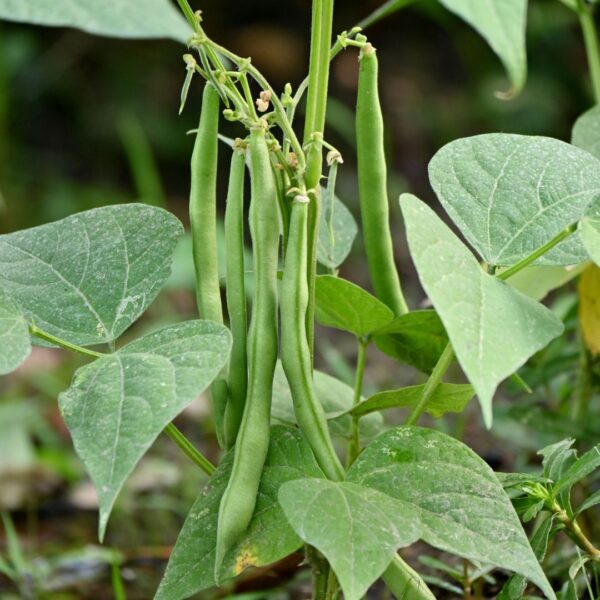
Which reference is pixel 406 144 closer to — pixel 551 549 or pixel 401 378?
pixel 401 378

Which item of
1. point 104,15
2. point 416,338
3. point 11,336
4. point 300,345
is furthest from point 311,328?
point 104,15

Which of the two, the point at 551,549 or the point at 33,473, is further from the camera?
the point at 33,473

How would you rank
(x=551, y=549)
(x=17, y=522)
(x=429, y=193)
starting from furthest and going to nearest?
(x=429, y=193) → (x=17, y=522) → (x=551, y=549)

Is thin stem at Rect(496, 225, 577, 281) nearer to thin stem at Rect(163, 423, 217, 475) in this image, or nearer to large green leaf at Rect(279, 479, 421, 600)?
large green leaf at Rect(279, 479, 421, 600)

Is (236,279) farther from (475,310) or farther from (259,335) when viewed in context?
(475,310)

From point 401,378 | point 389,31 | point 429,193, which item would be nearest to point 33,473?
point 401,378
